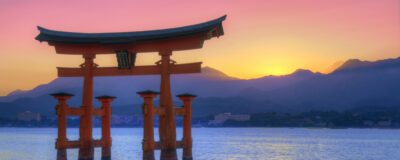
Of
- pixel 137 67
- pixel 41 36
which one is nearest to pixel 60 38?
pixel 41 36

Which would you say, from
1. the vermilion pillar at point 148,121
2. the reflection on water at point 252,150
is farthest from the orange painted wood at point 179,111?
the reflection on water at point 252,150

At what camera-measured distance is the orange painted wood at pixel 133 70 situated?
18359 millimetres

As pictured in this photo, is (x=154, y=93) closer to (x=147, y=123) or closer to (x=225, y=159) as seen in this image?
(x=147, y=123)

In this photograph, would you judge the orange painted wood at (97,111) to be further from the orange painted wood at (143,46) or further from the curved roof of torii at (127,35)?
the curved roof of torii at (127,35)

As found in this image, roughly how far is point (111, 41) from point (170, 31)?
3007mm

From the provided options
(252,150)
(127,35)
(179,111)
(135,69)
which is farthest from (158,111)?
(252,150)

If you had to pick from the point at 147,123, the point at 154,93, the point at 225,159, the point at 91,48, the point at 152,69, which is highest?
the point at 91,48

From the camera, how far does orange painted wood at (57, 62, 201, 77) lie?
1836cm

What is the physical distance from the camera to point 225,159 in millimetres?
42438

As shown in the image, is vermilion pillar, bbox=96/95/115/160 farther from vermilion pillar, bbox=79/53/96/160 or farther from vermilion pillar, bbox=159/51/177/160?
vermilion pillar, bbox=159/51/177/160

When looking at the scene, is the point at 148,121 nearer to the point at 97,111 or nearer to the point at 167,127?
the point at 167,127

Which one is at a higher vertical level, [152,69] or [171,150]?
[152,69]

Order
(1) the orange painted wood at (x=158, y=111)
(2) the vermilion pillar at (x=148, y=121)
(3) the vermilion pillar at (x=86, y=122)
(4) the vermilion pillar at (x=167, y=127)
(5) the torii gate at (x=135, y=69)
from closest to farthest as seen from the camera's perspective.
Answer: (2) the vermilion pillar at (x=148, y=121), (1) the orange painted wood at (x=158, y=111), (5) the torii gate at (x=135, y=69), (4) the vermilion pillar at (x=167, y=127), (3) the vermilion pillar at (x=86, y=122)

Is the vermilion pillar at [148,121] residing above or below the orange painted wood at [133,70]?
below
